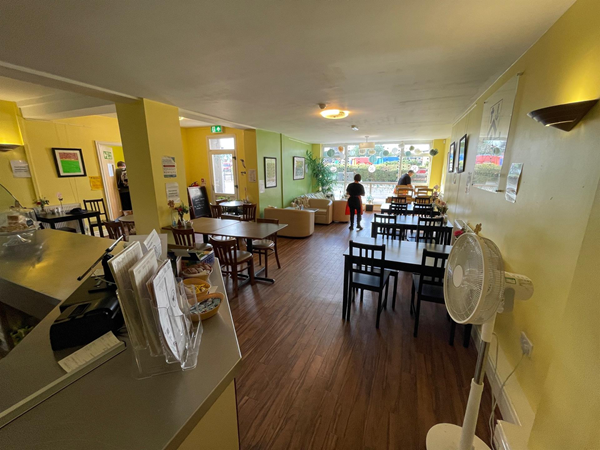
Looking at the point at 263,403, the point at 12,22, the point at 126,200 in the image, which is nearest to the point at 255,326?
the point at 263,403

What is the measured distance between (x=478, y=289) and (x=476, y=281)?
36mm

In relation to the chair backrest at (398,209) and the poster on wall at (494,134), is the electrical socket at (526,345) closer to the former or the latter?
the poster on wall at (494,134)

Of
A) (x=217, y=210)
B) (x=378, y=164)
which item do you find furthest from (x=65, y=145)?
(x=378, y=164)

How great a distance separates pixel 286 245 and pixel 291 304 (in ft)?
7.52

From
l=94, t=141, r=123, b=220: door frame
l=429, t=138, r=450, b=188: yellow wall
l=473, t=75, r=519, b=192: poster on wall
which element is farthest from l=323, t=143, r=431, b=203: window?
l=94, t=141, r=123, b=220: door frame

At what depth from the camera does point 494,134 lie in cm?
225

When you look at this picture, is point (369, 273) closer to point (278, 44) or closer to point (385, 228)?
point (385, 228)

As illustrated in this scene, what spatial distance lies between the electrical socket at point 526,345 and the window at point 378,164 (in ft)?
24.4

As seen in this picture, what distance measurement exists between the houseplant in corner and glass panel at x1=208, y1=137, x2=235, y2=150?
8.96ft

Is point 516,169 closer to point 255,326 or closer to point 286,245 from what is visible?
point 255,326

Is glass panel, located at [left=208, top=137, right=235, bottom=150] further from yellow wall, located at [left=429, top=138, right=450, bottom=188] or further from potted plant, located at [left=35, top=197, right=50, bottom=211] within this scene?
yellow wall, located at [left=429, top=138, right=450, bottom=188]

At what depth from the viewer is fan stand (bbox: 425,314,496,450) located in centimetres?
113

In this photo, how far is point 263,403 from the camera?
1.68 meters

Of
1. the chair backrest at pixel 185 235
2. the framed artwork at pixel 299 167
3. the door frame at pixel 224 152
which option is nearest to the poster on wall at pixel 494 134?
the chair backrest at pixel 185 235
